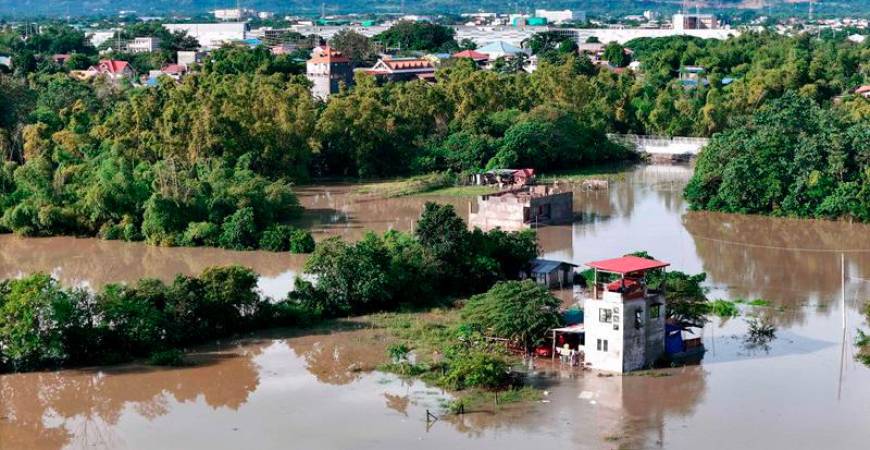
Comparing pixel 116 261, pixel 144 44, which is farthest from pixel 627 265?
pixel 144 44

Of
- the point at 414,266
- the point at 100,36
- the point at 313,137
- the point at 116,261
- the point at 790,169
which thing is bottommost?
the point at 116,261

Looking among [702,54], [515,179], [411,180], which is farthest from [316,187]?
[702,54]

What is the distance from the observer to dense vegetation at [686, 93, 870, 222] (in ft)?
91.1

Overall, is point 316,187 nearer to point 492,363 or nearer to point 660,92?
point 660,92

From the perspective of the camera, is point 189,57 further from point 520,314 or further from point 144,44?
point 520,314

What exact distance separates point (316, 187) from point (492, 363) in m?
18.0

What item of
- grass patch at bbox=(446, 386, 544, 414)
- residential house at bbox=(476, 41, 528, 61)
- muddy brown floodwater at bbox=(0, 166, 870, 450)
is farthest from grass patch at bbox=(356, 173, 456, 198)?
residential house at bbox=(476, 41, 528, 61)

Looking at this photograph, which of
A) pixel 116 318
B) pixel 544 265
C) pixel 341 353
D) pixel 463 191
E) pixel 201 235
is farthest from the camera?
pixel 463 191

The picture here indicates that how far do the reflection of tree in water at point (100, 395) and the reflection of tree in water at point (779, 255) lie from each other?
844 cm

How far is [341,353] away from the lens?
59.8 feet

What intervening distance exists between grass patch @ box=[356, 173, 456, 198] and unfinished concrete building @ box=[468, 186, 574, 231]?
15.0ft

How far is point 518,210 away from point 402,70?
28.0 m

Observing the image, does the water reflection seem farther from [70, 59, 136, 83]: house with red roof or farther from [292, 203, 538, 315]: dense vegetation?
[70, 59, 136, 83]: house with red roof

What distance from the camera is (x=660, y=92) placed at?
43.6m
